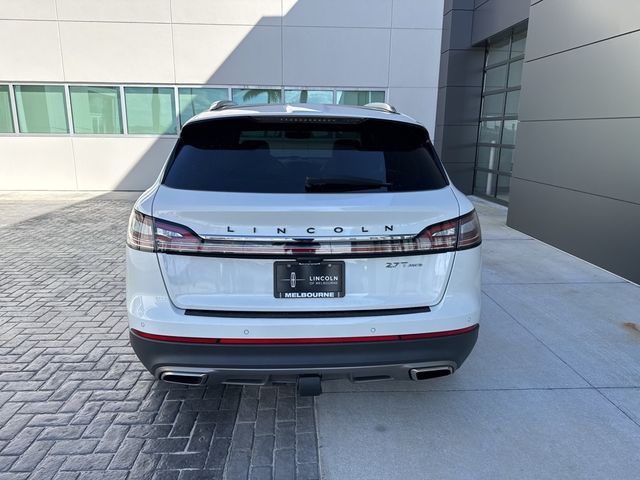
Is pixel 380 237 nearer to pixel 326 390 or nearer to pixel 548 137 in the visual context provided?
pixel 326 390

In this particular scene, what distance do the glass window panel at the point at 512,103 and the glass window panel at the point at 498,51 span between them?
1.00 m

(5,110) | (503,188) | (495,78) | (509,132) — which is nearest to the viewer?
(509,132)

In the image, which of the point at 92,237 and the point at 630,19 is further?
the point at 92,237

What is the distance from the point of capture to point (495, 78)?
38.4ft

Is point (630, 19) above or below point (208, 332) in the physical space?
above

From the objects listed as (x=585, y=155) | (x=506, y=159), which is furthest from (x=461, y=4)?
(x=585, y=155)

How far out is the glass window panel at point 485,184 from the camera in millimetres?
11875

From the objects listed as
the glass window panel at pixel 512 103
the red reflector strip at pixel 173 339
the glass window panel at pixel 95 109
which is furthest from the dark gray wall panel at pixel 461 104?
the red reflector strip at pixel 173 339

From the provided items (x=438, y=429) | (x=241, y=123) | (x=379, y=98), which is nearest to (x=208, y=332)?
(x=241, y=123)

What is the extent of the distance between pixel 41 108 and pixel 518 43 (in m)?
11.5

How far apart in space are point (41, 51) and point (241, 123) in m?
10.9

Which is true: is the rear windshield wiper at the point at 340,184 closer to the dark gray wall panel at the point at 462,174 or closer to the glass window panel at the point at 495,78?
the glass window panel at the point at 495,78

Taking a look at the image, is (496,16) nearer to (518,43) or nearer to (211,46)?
(518,43)

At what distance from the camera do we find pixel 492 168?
1188cm
